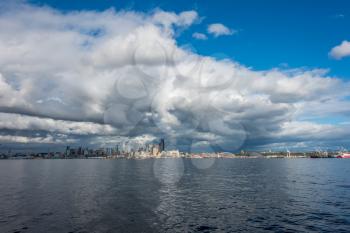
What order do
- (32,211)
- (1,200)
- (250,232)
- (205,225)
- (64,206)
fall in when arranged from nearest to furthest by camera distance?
(250,232) → (205,225) → (32,211) → (64,206) → (1,200)

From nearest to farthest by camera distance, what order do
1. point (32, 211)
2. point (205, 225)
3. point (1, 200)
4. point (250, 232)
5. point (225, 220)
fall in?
1. point (250, 232)
2. point (205, 225)
3. point (225, 220)
4. point (32, 211)
5. point (1, 200)

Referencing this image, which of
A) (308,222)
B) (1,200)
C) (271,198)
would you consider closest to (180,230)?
(308,222)

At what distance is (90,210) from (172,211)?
17086 mm

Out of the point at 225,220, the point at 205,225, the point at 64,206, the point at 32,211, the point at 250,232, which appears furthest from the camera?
the point at 64,206

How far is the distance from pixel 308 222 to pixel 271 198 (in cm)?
2395

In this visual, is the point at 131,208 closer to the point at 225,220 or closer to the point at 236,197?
the point at 225,220

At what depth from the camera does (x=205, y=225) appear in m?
49.4

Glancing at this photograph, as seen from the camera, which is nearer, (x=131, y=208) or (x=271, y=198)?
(x=131, y=208)

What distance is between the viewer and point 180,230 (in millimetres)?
46469

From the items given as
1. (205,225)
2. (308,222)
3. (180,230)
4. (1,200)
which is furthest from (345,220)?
(1,200)

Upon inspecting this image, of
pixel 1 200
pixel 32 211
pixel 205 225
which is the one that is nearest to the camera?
pixel 205 225

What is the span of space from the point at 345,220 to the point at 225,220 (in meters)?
21.8

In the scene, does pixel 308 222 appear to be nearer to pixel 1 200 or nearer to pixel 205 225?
pixel 205 225

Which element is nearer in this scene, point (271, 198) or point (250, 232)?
point (250, 232)
